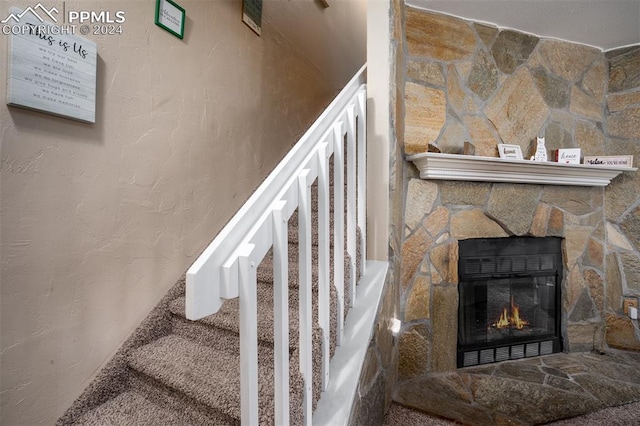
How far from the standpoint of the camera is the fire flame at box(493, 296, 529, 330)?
2.10 meters

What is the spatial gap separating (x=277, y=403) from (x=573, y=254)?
2385 millimetres

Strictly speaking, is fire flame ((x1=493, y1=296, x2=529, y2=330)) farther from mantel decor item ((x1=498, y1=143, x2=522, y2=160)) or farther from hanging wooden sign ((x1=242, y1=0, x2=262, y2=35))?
hanging wooden sign ((x1=242, y1=0, x2=262, y2=35))

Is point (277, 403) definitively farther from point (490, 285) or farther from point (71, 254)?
point (490, 285)

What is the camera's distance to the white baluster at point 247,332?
1.85 feet

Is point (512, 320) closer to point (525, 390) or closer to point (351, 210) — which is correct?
point (525, 390)

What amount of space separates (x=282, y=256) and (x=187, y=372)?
0.76 meters

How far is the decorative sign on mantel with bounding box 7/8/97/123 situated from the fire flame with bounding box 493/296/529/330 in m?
2.53

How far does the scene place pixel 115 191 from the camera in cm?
123

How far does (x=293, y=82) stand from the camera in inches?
92.2

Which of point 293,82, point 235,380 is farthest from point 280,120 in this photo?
point 235,380

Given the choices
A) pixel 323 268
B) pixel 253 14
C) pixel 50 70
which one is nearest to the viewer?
pixel 323 268

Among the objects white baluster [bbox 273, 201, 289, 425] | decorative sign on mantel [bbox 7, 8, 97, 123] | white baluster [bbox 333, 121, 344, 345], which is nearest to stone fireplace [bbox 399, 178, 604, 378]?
white baluster [bbox 333, 121, 344, 345]

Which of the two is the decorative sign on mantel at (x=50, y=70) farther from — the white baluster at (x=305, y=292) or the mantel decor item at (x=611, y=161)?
the mantel decor item at (x=611, y=161)

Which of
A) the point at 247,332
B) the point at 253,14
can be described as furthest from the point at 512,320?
the point at 253,14
